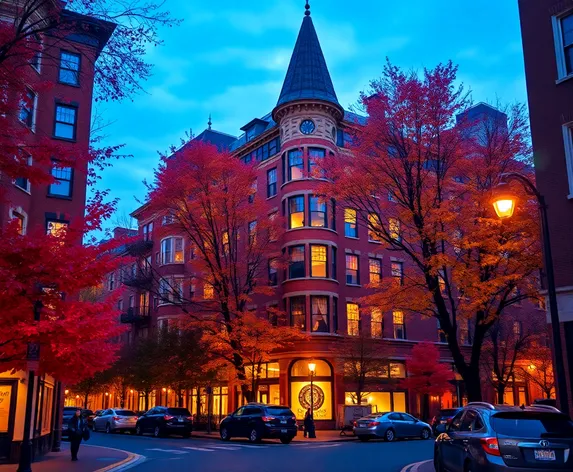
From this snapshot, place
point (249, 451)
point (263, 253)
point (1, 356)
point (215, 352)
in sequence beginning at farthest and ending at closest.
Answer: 1. point (263, 253)
2. point (215, 352)
3. point (249, 451)
4. point (1, 356)

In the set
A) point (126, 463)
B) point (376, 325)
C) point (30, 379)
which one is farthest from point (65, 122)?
point (376, 325)

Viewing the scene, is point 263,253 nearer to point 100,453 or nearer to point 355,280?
point 355,280

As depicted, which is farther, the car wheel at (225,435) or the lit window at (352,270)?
the lit window at (352,270)

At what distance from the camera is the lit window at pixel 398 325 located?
43.6 m

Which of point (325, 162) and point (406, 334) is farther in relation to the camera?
point (406, 334)

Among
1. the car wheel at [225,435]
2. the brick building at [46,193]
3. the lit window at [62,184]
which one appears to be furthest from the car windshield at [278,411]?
the lit window at [62,184]

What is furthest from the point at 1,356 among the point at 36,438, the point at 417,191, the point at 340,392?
the point at 340,392

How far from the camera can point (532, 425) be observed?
9766 mm

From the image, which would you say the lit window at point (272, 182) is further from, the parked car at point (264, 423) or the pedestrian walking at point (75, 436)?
the pedestrian walking at point (75, 436)

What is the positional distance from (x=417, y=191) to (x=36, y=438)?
15157 millimetres

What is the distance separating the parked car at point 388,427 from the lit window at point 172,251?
2636 centimetres

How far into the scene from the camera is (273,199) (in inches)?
1748

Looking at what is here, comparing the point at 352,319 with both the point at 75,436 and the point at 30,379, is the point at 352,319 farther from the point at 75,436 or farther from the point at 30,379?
the point at 30,379

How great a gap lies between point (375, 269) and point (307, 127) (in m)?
11.2
